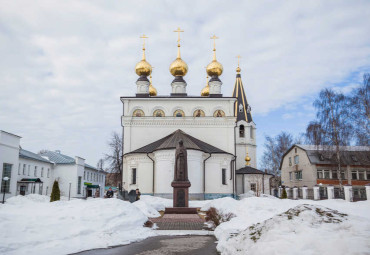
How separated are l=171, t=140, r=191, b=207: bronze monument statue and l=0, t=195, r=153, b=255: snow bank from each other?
670 cm

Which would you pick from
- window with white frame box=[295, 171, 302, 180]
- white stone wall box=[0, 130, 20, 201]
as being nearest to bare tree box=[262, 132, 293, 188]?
window with white frame box=[295, 171, 302, 180]

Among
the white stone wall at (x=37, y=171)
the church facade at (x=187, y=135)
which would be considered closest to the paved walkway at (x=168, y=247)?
the church facade at (x=187, y=135)

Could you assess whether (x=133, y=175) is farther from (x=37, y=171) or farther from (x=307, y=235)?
(x=307, y=235)

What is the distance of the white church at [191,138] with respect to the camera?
26.6 m

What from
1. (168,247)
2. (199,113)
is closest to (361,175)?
(199,113)

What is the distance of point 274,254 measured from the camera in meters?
4.52

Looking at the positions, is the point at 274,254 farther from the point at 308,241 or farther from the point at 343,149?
the point at 343,149

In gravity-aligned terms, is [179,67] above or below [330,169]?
above

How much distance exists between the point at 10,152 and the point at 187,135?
14.6 metres

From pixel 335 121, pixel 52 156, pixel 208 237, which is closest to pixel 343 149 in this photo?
pixel 335 121

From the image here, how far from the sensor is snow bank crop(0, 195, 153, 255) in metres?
6.48

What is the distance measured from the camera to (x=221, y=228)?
8.58 metres

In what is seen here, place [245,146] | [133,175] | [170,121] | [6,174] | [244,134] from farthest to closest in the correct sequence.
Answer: [244,134], [245,146], [170,121], [133,175], [6,174]

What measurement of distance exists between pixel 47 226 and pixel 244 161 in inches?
1197
